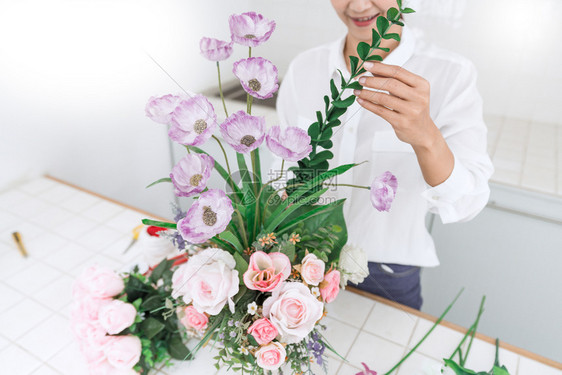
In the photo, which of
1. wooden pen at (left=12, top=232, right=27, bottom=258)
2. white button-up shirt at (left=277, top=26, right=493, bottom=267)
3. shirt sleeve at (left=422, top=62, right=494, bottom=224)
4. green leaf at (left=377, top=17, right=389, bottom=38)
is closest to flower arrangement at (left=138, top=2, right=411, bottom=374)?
green leaf at (left=377, top=17, right=389, bottom=38)

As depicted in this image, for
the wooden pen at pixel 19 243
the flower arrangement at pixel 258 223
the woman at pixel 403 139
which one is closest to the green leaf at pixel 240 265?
the flower arrangement at pixel 258 223

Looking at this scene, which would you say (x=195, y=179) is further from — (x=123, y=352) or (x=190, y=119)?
(x=123, y=352)

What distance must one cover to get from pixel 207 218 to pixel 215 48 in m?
0.18

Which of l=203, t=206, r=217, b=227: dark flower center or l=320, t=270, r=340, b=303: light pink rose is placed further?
l=320, t=270, r=340, b=303: light pink rose

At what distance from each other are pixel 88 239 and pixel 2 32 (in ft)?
1.62

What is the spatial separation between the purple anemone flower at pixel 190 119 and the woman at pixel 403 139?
0.61 ft

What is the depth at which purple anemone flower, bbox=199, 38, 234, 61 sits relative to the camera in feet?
1.37

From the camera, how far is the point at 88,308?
0.63 m

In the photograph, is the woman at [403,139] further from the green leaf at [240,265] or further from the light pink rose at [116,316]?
the light pink rose at [116,316]

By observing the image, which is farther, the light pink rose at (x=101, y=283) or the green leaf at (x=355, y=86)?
the light pink rose at (x=101, y=283)

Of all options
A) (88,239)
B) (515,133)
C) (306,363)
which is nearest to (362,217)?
(306,363)

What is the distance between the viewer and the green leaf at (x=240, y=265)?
1.66 ft

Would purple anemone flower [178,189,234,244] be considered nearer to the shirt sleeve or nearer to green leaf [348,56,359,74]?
green leaf [348,56,359,74]

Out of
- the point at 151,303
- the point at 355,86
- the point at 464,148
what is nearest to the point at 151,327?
the point at 151,303
